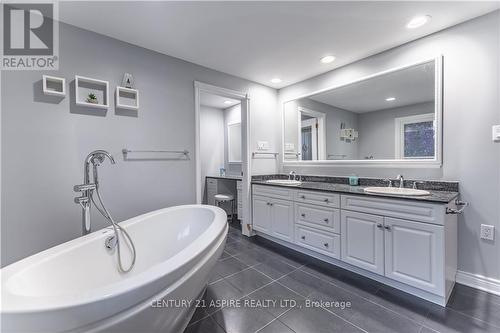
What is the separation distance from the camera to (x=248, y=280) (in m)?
2.05

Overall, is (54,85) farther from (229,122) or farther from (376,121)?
(229,122)

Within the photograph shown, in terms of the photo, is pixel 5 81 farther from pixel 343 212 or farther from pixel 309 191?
pixel 343 212

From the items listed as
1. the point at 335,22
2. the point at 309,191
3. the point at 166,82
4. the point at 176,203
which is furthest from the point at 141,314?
the point at 335,22

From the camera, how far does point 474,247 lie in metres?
1.87

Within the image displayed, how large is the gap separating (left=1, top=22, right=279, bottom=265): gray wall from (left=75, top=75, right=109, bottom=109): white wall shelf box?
75 mm

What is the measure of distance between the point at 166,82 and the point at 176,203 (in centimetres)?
137

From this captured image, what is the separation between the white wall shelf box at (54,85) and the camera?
5.71ft

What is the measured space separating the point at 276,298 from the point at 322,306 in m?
0.35

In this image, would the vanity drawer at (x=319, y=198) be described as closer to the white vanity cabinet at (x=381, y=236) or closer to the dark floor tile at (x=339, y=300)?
the white vanity cabinet at (x=381, y=236)

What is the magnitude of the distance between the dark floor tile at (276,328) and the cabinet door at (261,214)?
147cm

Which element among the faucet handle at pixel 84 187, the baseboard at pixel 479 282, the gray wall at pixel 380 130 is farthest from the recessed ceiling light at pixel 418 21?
the faucet handle at pixel 84 187

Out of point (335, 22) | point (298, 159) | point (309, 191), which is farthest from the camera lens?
point (298, 159)

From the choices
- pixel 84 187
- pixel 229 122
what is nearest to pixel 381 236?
pixel 84 187

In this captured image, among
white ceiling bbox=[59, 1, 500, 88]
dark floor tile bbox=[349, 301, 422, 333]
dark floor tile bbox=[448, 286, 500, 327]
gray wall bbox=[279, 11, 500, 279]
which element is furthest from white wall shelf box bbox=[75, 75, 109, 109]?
dark floor tile bbox=[448, 286, 500, 327]
